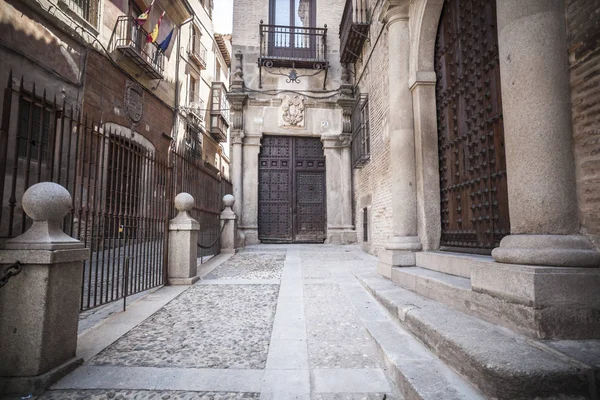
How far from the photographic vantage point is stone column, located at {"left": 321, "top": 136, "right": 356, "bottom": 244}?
411 inches

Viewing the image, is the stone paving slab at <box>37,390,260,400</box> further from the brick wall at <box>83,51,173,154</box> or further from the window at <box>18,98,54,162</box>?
the brick wall at <box>83,51,173,154</box>

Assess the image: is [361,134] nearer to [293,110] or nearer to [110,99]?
[293,110]

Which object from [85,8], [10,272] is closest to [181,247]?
[10,272]

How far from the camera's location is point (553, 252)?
1991 millimetres

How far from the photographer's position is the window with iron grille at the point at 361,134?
8.32 metres

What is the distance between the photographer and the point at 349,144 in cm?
1074

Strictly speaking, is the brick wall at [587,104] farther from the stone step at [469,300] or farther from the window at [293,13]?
the window at [293,13]

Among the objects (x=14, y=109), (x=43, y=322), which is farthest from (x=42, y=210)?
(x=14, y=109)

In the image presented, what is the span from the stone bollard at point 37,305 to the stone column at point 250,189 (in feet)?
26.4

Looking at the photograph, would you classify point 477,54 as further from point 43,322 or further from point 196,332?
point 43,322

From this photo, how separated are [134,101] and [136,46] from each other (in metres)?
1.73

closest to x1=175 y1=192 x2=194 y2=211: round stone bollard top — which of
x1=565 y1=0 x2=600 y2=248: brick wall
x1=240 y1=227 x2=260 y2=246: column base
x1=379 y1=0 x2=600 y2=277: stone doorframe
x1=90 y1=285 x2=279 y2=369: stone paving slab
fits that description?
x1=90 y1=285 x2=279 y2=369: stone paving slab

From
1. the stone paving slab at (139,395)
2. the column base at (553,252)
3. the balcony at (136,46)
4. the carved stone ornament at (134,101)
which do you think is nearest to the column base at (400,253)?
the column base at (553,252)

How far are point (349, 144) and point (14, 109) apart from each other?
8819 millimetres
